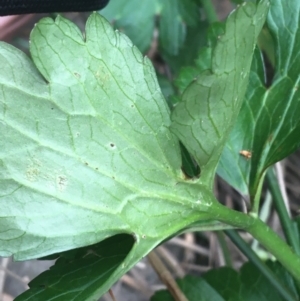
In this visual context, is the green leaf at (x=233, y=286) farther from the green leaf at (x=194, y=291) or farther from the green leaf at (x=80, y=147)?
the green leaf at (x=80, y=147)

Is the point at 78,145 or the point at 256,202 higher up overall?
the point at 78,145

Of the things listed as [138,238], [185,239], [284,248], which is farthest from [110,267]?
[185,239]

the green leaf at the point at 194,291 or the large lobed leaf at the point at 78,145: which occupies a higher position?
the large lobed leaf at the point at 78,145

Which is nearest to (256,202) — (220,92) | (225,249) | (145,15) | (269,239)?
(269,239)

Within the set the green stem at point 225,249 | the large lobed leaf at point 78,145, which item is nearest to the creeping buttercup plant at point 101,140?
the large lobed leaf at point 78,145

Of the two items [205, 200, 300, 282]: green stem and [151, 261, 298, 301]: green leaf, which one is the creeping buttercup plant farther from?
[151, 261, 298, 301]: green leaf

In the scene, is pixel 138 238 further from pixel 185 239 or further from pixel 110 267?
pixel 185 239

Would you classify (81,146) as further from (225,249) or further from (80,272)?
(225,249)
